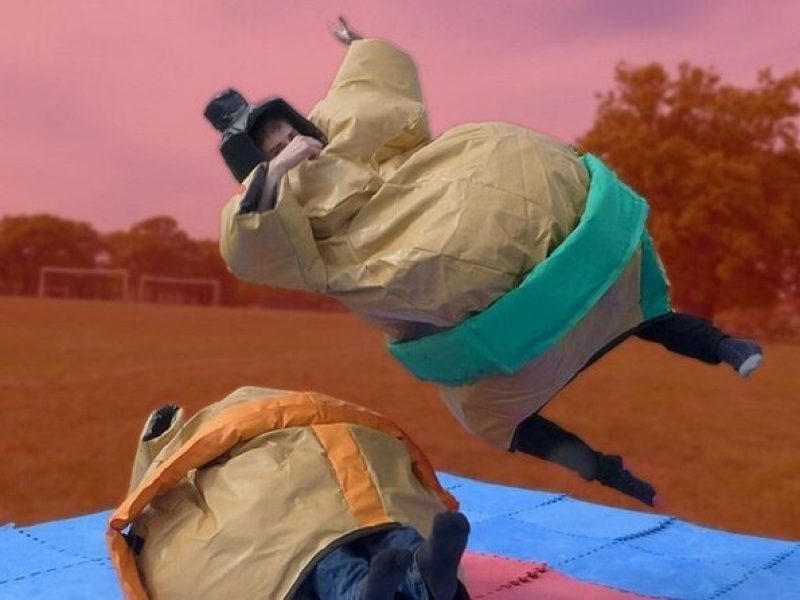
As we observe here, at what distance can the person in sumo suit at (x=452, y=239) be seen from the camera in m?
1.71

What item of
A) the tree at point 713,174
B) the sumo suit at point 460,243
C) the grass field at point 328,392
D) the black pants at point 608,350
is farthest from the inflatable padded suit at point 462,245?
the tree at point 713,174

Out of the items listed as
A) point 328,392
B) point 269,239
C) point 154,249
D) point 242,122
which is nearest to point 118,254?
point 154,249

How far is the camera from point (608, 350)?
6.63 feet

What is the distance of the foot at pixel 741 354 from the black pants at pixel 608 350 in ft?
0.06

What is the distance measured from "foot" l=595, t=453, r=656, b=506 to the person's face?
35.5 inches

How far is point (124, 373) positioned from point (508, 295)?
3148 mm

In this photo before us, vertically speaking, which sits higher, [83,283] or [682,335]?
[682,335]

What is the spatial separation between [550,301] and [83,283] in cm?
351

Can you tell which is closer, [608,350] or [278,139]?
[278,139]

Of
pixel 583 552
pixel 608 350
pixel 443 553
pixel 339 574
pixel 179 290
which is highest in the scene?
pixel 608 350

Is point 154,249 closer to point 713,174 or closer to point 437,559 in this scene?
point 713,174

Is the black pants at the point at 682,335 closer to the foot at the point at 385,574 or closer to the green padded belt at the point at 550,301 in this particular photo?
the green padded belt at the point at 550,301

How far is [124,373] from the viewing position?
4.55m

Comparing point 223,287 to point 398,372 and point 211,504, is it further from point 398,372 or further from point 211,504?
point 211,504
